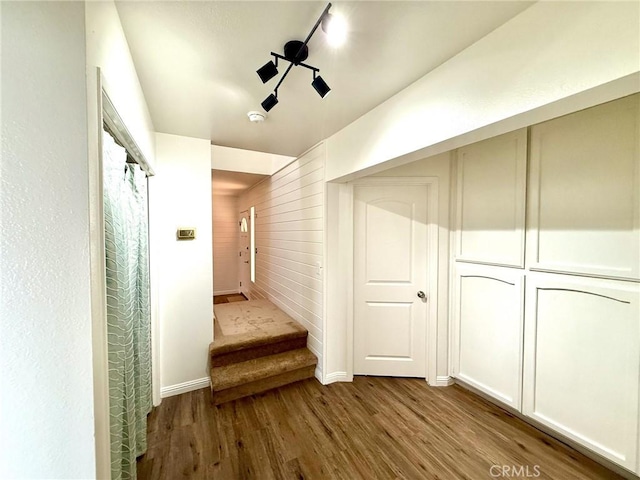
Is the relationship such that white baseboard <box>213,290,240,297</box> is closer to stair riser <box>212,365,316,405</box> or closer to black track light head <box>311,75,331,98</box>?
stair riser <box>212,365,316,405</box>

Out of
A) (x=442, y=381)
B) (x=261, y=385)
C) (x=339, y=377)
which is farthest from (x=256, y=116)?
(x=442, y=381)

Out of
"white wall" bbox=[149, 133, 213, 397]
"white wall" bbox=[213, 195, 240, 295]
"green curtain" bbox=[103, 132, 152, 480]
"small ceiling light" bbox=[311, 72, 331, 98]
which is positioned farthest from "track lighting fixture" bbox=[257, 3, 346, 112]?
"white wall" bbox=[213, 195, 240, 295]

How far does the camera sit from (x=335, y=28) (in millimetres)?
1120

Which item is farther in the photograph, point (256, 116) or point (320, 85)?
point (256, 116)

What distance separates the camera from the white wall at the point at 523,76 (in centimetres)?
85

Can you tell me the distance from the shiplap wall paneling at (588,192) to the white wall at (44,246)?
2.52 m

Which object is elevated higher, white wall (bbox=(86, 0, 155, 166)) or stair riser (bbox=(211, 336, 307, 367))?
white wall (bbox=(86, 0, 155, 166))

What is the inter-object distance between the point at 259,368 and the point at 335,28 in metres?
2.68

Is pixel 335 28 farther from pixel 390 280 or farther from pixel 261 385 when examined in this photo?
pixel 261 385

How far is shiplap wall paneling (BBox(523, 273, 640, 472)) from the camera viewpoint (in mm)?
1459

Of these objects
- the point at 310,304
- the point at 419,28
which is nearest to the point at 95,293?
the point at 419,28

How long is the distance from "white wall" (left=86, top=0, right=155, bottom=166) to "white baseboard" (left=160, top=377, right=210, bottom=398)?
2.16 m

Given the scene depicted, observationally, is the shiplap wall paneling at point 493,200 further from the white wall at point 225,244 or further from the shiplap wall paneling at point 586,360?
the white wall at point 225,244

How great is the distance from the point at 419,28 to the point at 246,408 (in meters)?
2.89
